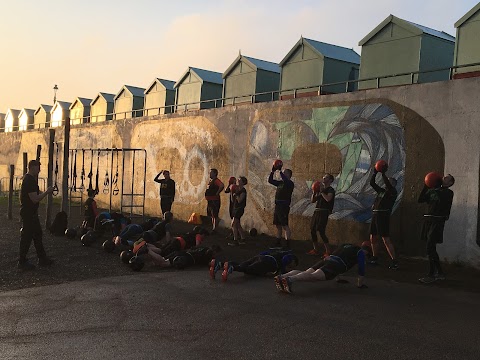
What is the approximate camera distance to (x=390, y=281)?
777 centimetres

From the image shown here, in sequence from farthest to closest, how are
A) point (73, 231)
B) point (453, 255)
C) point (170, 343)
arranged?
point (73, 231) < point (453, 255) < point (170, 343)

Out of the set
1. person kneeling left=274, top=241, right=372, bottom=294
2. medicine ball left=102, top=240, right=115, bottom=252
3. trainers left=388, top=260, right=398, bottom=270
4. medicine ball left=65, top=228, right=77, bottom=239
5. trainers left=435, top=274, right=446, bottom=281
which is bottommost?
medicine ball left=65, top=228, right=77, bottom=239

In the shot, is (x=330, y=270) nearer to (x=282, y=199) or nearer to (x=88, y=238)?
A: (x=282, y=199)

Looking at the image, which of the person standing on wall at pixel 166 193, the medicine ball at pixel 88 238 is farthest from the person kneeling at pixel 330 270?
the person standing on wall at pixel 166 193

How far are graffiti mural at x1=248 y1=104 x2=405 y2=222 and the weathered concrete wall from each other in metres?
0.02

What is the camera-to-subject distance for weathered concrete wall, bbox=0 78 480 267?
927cm

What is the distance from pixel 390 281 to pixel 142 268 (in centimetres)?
438

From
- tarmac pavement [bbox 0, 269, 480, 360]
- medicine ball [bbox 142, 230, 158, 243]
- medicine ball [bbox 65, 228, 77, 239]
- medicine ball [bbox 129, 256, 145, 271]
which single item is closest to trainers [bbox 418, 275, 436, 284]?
tarmac pavement [bbox 0, 269, 480, 360]

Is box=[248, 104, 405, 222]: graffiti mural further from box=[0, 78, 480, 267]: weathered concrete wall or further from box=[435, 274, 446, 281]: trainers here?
box=[435, 274, 446, 281]: trainers

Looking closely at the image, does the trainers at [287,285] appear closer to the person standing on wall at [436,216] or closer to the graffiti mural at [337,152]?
the person standing on wall at [436,216]

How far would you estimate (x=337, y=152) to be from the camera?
1152 centimetres

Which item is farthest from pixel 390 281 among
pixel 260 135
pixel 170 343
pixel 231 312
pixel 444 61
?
pixel 444 61

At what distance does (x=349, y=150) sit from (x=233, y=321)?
22.8 feet

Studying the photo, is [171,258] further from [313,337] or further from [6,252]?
[313,337]
